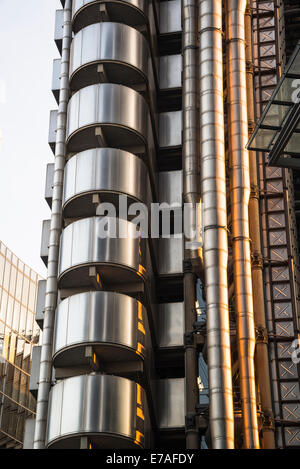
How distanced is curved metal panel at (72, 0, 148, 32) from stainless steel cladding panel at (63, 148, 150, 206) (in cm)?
951

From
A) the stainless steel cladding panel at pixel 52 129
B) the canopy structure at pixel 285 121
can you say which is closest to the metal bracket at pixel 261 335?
the canopy structure at pixel 285 121

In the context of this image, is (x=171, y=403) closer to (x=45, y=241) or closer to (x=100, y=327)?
(x=100, y=327)

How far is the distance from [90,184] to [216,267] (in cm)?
750

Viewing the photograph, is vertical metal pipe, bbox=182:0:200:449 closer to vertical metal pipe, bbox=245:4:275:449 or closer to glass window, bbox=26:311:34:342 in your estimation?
vertical metal pipe, bbox=245:4:275:449

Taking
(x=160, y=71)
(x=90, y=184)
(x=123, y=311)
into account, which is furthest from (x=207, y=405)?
(x=160, y=71)

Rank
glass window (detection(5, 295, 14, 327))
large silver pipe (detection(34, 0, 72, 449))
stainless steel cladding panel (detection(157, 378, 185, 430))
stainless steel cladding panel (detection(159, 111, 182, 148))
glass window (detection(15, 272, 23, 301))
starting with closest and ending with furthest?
stainless steel cladding panel (detection(157, 378, 185, 430)) < large silver pipe (detection(34, 0, 72, 449)) < stainless steel cladding panel (detection(159, 111, 182, 148)) < glass window (detection(5, 295, 14, 327)) < glass window (detection(15, 272, 23, 301))

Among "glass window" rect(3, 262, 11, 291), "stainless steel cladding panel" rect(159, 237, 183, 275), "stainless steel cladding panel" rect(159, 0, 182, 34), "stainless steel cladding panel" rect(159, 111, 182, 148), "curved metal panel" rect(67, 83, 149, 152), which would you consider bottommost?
"stainless steel cladding panel" rect(159, 237, 183, 275)

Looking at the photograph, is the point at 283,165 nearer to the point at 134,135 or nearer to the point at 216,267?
the point at 216,267

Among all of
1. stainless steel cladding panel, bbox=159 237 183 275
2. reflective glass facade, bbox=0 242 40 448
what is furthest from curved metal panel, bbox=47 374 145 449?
reflective glass facade, bbox=0 242 40 448

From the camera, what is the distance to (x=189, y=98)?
1961 inches

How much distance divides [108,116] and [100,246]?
7553 mm

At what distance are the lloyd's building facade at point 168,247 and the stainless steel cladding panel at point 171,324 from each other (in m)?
0.07

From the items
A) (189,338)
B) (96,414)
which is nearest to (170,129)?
(189,338)

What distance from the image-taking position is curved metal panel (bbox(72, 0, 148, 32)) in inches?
2083
